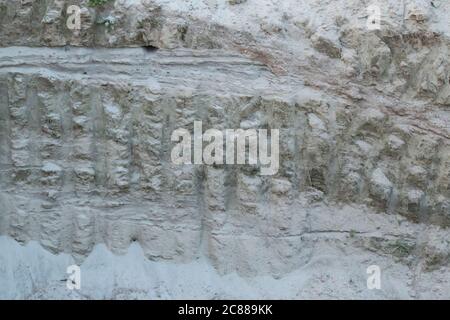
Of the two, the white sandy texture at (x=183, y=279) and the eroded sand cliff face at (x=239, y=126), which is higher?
the eroded sand cliff face at (x=239, y=126)

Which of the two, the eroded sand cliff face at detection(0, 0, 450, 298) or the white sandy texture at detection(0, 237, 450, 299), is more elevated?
the eroded sand cliff face at detection(0, 0, 450, 298)

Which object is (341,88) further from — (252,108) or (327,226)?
(327,226)

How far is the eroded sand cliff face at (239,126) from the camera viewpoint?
3.97m

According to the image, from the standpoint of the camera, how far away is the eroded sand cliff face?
3969 mm

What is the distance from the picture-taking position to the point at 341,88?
4.00 meters

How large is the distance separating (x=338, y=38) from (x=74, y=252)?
1976 mm

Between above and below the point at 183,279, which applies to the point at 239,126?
above

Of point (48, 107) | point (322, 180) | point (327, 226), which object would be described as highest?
point (48, 107)

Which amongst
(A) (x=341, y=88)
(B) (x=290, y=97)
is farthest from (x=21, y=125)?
(A) (x=341, y=88)

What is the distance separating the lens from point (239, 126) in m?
4.09

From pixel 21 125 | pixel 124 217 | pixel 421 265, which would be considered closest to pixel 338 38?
pixel 421 265

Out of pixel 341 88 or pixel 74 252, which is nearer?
pixel 341 88

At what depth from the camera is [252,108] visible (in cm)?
406

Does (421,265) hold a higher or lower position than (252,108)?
lower
